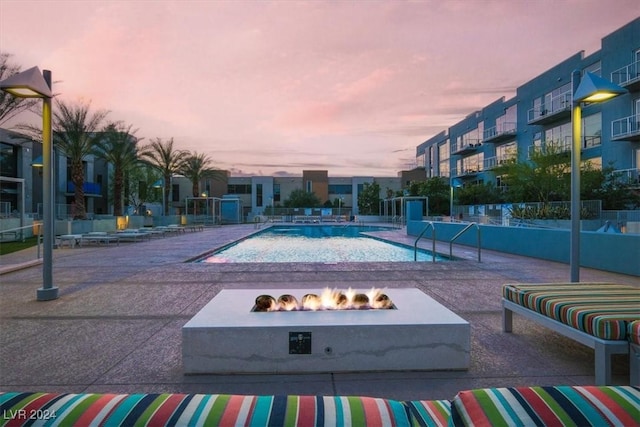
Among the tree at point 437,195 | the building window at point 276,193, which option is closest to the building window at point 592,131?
the tree at point 437,195

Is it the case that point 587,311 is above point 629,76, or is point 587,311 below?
below

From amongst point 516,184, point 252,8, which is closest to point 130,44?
point 252,8

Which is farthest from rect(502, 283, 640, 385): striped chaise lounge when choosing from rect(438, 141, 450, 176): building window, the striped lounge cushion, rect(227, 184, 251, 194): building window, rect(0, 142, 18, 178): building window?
rect(227, 184, 251, 194): building window

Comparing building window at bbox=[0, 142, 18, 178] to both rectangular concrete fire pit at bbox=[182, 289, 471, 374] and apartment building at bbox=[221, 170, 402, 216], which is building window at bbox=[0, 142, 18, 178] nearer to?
rectangular concrete fire pit at bbox=[182, 289, 471, 374]

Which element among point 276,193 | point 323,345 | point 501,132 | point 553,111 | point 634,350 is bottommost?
point 323,345

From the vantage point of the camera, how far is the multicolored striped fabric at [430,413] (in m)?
1.43

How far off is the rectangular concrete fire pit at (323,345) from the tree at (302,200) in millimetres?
56794

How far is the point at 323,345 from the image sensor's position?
Answer: 120 inches

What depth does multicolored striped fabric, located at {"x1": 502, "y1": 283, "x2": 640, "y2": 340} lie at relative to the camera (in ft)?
9.04

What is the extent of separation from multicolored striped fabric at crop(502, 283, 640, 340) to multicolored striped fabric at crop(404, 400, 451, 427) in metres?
1.97

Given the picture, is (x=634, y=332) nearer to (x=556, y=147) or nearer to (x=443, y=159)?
(x=556, y=147)

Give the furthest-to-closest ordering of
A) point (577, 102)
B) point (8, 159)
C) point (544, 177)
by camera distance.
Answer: point (8, 159), point (544, 177), point (577, 102)

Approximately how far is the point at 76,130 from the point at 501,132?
3323cm

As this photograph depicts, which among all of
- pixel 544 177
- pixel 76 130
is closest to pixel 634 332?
pixel 544 177
